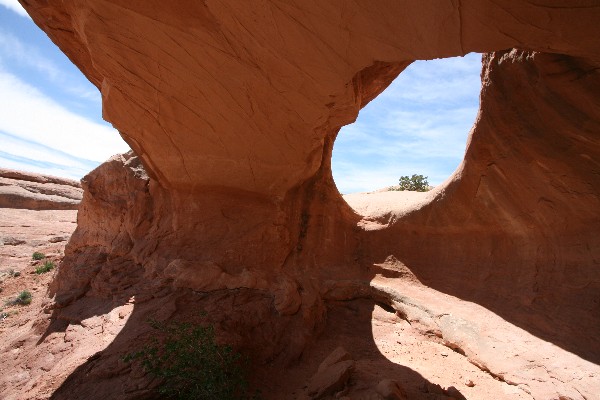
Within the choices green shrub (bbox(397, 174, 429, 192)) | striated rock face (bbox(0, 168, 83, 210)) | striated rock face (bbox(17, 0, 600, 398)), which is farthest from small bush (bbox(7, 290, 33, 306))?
green shrub (bbox(397, 174, 429, 192))

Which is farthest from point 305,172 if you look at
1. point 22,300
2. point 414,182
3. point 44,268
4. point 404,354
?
point 414,182

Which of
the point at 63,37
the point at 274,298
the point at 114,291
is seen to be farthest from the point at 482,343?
the point at 63,37

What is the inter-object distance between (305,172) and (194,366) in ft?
9.94

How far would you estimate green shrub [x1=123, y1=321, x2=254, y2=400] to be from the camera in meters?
3.25

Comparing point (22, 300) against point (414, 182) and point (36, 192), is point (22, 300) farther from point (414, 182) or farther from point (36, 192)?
point (414, 182)

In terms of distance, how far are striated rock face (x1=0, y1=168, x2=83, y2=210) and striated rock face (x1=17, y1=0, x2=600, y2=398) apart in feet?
38.4

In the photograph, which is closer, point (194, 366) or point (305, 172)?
point (194, 366)

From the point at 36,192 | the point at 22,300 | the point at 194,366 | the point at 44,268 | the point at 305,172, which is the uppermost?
the point at 305,172

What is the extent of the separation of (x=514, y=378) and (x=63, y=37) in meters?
6.73

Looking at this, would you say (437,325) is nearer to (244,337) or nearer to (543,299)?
(543,299)

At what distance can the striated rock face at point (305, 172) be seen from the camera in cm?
287

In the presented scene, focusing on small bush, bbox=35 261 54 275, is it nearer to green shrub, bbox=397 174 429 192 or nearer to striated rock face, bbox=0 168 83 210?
striated rock face, bbox=0 168 83 210

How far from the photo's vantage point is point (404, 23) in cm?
252

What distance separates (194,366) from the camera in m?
3.46
